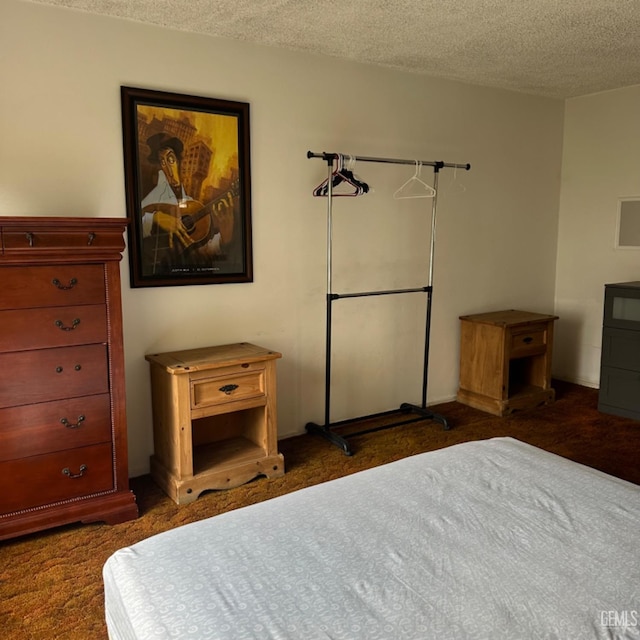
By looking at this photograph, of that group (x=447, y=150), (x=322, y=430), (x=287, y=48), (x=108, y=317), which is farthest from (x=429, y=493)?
(x=447, y=150)

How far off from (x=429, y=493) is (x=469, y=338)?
2.81 meters

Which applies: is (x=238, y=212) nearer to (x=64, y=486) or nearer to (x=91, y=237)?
(x=91, y=237)

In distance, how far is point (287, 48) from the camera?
3.44 meters

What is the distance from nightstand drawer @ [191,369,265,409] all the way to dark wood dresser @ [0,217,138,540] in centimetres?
39

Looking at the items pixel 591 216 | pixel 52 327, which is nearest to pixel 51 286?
pixel 52 327

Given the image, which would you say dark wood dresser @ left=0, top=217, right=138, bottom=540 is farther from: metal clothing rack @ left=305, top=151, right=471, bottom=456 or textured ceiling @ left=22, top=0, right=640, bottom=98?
metal clothing rack @ left=305, top=151, right=471, bottom=456

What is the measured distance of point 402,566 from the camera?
4.56 feet

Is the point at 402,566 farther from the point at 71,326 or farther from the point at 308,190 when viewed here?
the point at 308,190

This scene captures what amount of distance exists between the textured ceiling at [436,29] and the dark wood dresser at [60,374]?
1.20 m

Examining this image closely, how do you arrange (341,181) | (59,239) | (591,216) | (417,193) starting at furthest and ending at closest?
(591,216) → (417,193) → (341,181) → (59,239)

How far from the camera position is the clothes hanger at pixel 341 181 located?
11.2ft

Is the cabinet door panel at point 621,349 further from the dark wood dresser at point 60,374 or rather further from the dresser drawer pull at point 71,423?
the dresser drawer pull at point 71,423

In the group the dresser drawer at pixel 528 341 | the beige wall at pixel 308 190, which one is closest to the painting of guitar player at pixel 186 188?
the beige wall at pixel 308 190

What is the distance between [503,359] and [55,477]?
115 inches
